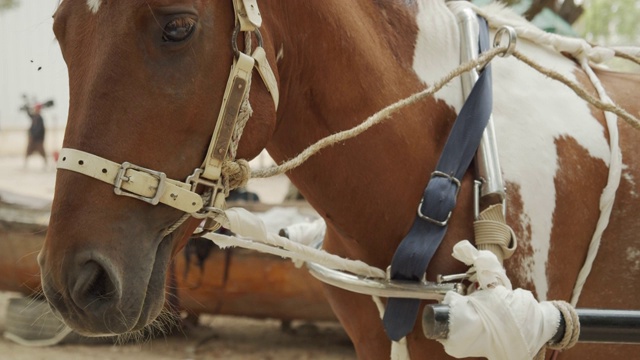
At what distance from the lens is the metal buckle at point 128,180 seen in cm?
156

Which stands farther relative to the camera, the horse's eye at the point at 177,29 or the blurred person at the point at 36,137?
the blurred person at the point at 36,137

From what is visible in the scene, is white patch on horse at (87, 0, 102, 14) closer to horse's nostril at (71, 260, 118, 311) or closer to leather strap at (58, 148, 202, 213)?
leather strap at (58, 148, 202, 213)

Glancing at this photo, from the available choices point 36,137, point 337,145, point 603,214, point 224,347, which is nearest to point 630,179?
point 603,214

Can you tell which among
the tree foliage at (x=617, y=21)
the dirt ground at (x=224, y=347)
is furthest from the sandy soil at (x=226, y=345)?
the tree foliage at (x=617, y=21)

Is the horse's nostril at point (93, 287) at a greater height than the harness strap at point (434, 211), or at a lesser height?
lesser

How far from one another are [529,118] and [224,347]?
14.1 ft

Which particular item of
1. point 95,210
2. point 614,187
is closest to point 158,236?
point 95,210

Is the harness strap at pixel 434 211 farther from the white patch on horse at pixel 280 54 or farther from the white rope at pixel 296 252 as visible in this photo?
the white patch on horse at pixel 280 54

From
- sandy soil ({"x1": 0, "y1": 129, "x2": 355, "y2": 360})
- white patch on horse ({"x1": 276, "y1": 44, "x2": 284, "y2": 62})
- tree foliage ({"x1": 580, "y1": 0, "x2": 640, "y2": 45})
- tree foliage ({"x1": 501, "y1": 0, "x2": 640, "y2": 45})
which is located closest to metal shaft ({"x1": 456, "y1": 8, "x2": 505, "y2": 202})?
white patch on horse ({"x1": 276, "y1": 44, "x2": 284, "y2": 62})

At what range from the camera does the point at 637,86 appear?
2.37 metres

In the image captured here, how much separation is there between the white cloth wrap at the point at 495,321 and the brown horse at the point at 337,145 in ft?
0.73

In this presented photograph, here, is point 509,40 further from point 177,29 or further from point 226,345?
point 226,345

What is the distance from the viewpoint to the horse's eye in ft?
5.32

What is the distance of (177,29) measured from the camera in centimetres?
162
